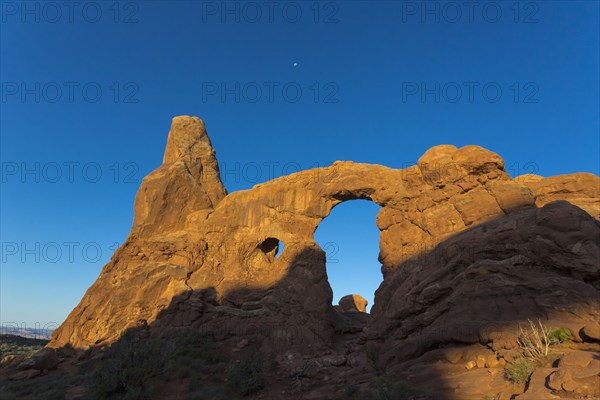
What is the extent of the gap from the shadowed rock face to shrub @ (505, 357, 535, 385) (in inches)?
98.0

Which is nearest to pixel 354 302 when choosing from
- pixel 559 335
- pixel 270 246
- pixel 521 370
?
pixel 270 246

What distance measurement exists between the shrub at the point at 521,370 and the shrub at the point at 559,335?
1337 mm

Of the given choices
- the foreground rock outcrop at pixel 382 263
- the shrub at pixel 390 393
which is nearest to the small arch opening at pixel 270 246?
the foreground rock outcrop at pixel 382 263

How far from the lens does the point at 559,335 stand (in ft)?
31.9

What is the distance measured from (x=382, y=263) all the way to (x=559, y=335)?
11.6 metres

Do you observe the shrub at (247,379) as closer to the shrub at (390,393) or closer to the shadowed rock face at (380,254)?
the shadowed rock face at (380,254)

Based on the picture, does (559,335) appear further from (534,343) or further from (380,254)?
(380,254)

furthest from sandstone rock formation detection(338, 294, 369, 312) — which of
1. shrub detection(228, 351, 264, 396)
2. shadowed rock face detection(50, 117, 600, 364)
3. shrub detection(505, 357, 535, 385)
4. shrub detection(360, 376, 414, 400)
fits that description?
shrub detection(505, 357, 535, 385)

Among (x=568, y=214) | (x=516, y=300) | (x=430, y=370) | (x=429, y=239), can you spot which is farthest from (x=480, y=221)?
(x=430, y=370)

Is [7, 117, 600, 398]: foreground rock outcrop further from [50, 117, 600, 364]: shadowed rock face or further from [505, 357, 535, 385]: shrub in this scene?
[505, 357, 535, 385]: shrub

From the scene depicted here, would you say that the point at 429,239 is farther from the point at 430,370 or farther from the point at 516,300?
the point at 430,370

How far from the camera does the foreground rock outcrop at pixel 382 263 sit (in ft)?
39.2

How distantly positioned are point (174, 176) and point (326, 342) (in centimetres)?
1534

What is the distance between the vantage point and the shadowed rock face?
12484mm
